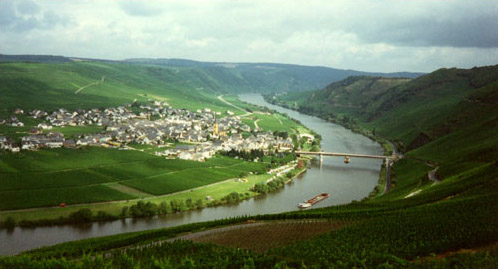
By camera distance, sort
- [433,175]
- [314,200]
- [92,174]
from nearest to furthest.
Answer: [314,200] < [92,174] < [433,175]

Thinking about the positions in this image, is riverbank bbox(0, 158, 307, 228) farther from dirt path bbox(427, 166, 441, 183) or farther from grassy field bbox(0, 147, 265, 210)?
dirt path bbox(427, 166, 441, 183)

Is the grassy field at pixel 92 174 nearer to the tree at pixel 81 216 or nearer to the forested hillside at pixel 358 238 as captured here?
the tree at pixel 81 216

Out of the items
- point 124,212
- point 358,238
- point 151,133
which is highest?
point 151,133

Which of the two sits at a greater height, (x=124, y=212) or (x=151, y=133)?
(x=151, y=133)

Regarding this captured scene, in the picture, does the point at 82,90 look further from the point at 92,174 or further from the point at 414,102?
the point at 414,102

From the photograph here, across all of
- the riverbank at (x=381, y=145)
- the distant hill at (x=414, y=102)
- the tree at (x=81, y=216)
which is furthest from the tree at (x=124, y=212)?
the distant hill at (x=414, y=102)

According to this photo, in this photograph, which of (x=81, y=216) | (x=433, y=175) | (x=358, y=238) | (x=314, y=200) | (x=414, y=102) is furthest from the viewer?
(x=414, y=102)

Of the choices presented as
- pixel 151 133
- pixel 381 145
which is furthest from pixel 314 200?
pixel 381 145
